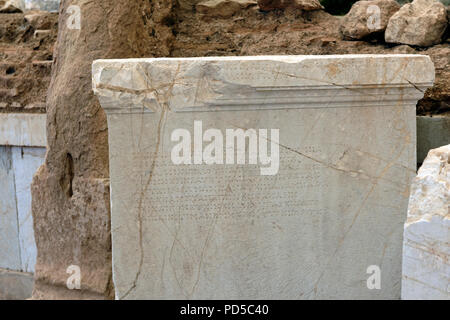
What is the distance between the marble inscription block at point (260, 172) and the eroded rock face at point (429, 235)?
2.23 feet

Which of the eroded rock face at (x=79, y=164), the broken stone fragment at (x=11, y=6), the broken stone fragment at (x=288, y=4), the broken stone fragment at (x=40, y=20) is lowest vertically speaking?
the eroded rock face at (x=79, y=164)

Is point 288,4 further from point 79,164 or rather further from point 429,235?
point 429,235

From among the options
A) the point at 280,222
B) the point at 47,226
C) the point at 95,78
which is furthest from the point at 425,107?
the point at 47,226

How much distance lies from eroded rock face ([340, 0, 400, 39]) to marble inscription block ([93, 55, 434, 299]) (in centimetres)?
118

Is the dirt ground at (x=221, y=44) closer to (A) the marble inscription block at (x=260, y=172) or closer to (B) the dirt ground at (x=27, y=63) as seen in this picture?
(B) the dirt ground at (x=27, y=63)

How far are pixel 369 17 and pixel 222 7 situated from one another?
45.8 inches

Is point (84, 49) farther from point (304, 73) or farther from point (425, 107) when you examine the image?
point (425, 107)

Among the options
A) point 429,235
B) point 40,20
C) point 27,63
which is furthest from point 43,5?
point 429,235

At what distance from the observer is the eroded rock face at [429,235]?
8.51 feet

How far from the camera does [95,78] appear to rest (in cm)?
329

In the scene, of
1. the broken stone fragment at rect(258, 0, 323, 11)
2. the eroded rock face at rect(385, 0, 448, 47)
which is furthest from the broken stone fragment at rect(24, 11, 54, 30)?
the eroded rock face at rect(385, 0, 448, 47)

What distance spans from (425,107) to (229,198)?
60.7 inches

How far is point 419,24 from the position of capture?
14.0 ft

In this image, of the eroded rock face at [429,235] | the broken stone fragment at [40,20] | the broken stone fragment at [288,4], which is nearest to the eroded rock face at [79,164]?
the broken stone fragment at [288,4]
